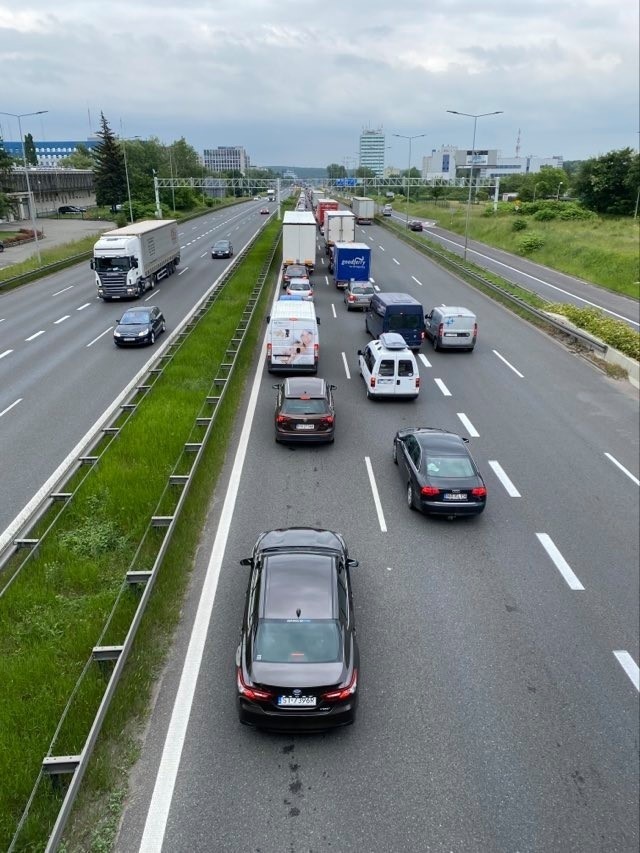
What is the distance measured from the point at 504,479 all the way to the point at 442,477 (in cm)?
299

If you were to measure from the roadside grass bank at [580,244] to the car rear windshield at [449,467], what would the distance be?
36.2 metres

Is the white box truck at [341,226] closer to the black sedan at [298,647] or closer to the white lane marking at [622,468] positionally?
the white lane marking at [622,468]

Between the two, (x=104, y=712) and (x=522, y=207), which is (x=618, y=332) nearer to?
(x=104, y=712)

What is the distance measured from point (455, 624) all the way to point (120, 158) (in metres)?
109

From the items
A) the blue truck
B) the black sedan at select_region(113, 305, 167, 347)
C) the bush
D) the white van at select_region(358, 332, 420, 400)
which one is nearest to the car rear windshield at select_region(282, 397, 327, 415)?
the white van at select_region(358, 332, 420, 400)

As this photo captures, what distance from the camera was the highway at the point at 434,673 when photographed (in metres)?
7.10

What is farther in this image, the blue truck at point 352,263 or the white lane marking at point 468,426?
the blue truck at point 352,263

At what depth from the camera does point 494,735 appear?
8344 millimetres

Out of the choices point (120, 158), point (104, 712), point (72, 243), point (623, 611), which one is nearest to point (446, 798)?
point (104, 712)

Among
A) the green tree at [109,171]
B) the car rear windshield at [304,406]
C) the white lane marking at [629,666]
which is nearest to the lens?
the white lane marking at [629,666]

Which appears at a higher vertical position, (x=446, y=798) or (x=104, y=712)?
(x=104, y=712)

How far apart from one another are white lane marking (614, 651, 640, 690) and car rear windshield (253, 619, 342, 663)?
15.3 ft

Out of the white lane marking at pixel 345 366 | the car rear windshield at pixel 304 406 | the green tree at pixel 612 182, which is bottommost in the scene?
the white lane marking at pixel 345 366

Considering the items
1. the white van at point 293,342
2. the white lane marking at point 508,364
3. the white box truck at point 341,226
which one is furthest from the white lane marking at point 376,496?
the white box truck at point 341,226
